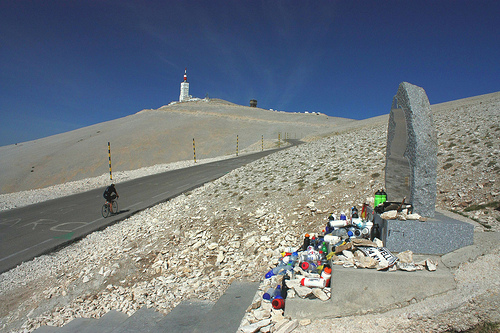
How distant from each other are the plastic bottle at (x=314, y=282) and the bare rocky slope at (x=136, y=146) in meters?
35.0

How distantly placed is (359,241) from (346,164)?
696 centimetres

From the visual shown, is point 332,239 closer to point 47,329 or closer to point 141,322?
point 141,322

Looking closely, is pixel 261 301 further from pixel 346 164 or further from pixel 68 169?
pixel 68 169

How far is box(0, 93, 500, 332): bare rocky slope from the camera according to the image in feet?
11.9

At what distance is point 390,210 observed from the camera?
5195mm

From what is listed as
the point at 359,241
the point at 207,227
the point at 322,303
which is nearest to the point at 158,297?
the point at 207,227

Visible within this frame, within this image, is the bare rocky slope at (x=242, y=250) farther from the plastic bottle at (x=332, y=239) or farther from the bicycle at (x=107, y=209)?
the plastic bottle at (x=332, y=239)

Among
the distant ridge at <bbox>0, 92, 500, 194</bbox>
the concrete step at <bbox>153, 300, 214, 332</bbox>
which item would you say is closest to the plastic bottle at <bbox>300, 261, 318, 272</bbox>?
the concrete step at <bbox>153, 300, 214, 332</bbox>

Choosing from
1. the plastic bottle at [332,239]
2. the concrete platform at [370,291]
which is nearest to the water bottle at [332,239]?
the plastic bottle at [332,239]

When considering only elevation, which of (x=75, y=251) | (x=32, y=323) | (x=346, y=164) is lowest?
(x=32, y=323)

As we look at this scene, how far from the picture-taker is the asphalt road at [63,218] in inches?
319

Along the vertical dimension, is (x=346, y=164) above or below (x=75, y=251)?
above

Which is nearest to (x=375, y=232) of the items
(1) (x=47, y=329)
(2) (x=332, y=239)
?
(2) (x=332, y=239)

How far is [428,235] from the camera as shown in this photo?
4684 millimetres
